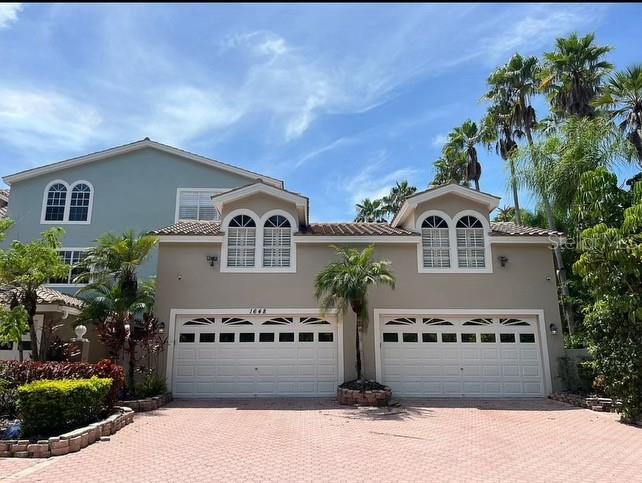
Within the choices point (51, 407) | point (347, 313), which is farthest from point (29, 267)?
point (347, 313)

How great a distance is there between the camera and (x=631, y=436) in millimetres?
9977

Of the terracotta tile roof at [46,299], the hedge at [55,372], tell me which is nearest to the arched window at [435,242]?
the hedge at [55,372]

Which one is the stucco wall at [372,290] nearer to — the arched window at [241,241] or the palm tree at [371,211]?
the arched window at [241,241]

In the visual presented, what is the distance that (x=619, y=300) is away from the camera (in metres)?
11.2

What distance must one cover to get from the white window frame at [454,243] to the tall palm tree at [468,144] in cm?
1496

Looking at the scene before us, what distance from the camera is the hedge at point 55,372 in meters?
11.3

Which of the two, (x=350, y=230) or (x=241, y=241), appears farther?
(x=350, y=230)

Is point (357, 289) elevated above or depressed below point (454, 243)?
below

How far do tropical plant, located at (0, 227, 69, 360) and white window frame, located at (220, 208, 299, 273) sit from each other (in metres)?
5.02

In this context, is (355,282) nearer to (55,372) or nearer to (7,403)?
(55,372)

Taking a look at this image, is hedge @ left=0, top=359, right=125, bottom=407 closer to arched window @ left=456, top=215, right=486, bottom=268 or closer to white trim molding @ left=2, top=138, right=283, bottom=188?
arched window @ left=456, top=215, right=486, bottom=268

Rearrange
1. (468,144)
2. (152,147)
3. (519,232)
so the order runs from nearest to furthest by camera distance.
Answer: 1. (519,232)
2. (152,147)
3. (468,144)

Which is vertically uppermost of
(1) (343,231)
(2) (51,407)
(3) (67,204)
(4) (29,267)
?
(3) (67,204)

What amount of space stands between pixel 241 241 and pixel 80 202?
10.9 m
